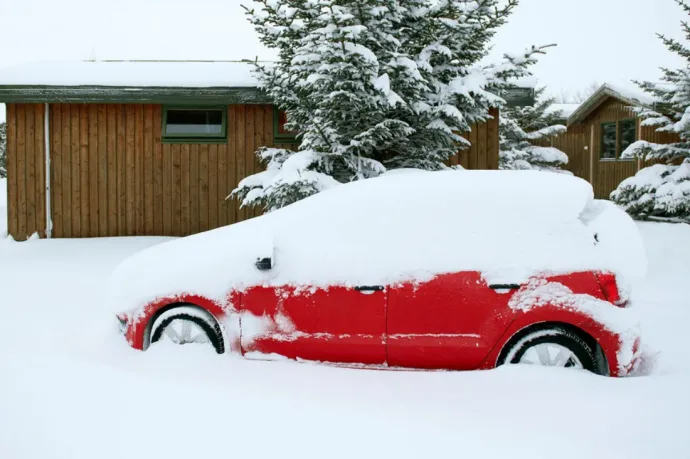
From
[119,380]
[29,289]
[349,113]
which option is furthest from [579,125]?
[119,380]

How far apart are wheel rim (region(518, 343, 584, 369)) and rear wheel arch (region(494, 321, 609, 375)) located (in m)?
0.09

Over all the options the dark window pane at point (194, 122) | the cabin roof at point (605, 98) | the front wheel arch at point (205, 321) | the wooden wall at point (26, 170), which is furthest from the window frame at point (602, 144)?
the front wheel arch at point (205, 321)

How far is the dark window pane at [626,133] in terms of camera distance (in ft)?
69.7

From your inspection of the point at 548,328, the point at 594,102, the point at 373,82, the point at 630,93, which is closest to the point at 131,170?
the point at 373,82

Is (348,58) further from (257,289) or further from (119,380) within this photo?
(119,380)

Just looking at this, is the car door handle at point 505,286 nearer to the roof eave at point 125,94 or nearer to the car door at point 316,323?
the car door at point 316,323

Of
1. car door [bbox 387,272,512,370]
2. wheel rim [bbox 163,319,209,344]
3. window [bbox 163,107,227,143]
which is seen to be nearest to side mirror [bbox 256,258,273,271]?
wheel rim [bbox 163,319,209,344]

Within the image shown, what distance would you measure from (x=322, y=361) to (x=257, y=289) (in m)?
0.64

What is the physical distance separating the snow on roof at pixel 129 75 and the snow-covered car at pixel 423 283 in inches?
260

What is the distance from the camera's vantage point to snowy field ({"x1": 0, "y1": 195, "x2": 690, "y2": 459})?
9.70 feet

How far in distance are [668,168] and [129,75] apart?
1215 cm

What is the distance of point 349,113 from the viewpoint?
7.89 meters

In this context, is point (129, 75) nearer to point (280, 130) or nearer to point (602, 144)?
point (280, 130)

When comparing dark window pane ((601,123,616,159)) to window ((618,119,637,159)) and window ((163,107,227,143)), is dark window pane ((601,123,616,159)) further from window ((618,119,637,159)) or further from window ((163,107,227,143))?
window ((163,107,227,143))
